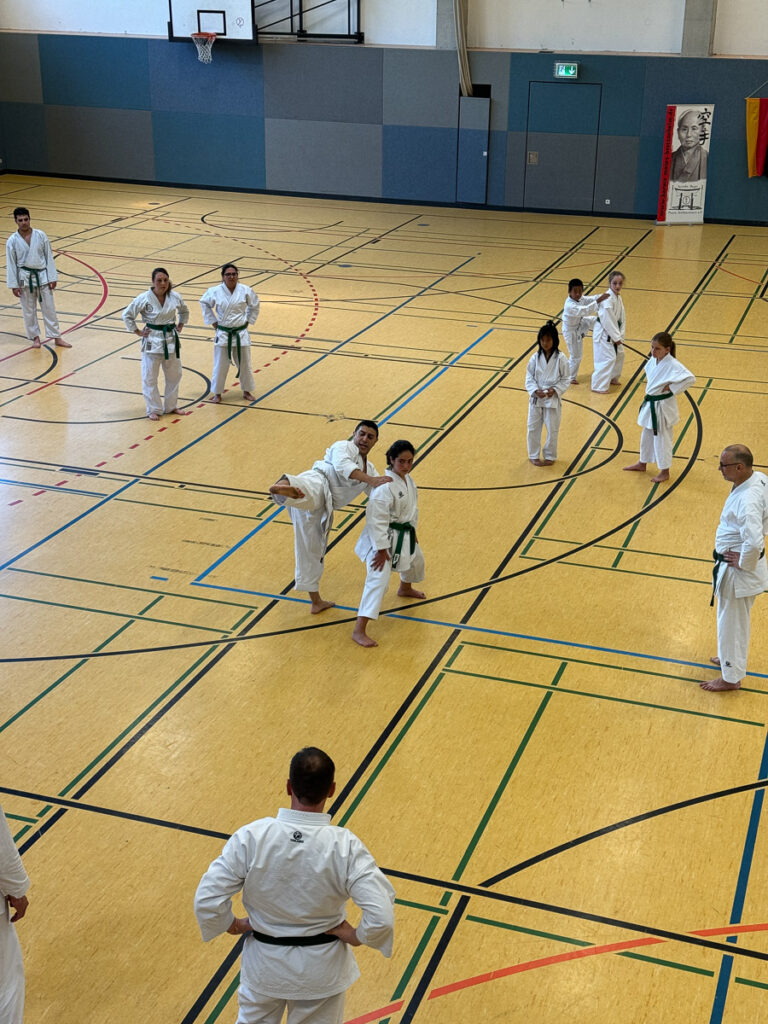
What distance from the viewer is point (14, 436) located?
434 inches

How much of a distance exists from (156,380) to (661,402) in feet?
17.0

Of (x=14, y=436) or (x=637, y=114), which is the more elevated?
(x=637, y=114)

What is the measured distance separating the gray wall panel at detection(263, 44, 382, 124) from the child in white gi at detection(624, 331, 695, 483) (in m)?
15.5

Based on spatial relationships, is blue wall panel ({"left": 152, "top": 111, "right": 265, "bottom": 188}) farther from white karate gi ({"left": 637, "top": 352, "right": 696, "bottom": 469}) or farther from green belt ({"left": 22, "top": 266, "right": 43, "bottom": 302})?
white karate gi ({"left": 637, "top": 352, "right": 696, "bottom": 469})

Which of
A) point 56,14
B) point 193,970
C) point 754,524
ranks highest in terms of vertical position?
point 56,14

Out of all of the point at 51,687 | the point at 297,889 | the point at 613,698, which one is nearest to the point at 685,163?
the point at 613,698

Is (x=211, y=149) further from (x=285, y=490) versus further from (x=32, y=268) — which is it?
(x=285, y=490)

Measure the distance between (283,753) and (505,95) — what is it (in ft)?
62.4

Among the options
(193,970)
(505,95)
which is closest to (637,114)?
(505,95)

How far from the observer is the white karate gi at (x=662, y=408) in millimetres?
9500

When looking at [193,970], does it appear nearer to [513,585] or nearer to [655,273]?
[513,585]

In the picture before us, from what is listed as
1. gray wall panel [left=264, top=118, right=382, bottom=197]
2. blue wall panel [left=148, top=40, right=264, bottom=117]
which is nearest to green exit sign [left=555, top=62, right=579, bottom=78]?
gray wall panel [left=264, top=118, right=382, bottom=197]

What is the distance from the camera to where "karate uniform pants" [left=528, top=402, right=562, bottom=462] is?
399 inches

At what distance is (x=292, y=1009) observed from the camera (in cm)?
388
